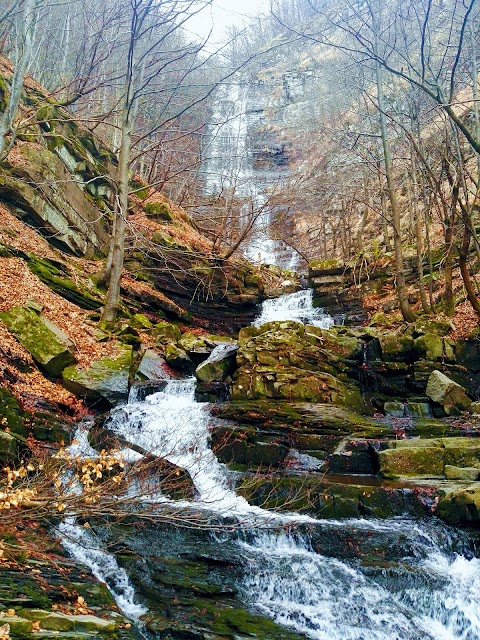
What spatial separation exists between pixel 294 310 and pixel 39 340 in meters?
11.3

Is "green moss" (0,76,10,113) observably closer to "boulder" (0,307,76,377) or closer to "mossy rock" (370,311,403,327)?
"boulder" (0,307,76,377)

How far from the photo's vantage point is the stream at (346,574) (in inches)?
216

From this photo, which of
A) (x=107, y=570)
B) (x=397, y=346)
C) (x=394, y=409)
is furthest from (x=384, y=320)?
(x=107, y=570)

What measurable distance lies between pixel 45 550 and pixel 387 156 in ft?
45.9

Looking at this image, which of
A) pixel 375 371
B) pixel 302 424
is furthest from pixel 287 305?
pixel 302 424

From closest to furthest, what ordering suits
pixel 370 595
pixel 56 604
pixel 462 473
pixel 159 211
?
pixel 56 604 → pixel 370 595 → pixel 462 473 → pixel 159 211

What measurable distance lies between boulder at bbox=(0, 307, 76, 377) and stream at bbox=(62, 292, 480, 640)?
4.03 m

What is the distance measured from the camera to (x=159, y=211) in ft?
69.8

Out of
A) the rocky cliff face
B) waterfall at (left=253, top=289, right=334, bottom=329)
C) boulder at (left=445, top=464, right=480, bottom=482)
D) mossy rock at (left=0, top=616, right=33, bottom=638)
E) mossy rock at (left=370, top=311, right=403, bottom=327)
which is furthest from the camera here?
waterfall at (left=253, top=289, right=334, bottom=329)

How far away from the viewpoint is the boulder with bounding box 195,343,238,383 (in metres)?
12.3

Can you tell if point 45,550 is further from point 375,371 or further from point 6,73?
point 6,73

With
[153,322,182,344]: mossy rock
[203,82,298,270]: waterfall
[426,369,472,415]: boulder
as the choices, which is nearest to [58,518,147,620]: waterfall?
[426,369,472,415]: boulder

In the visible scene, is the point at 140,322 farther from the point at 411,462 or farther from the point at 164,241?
the point at 411,462

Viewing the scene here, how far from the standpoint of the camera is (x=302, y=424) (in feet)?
32.5
